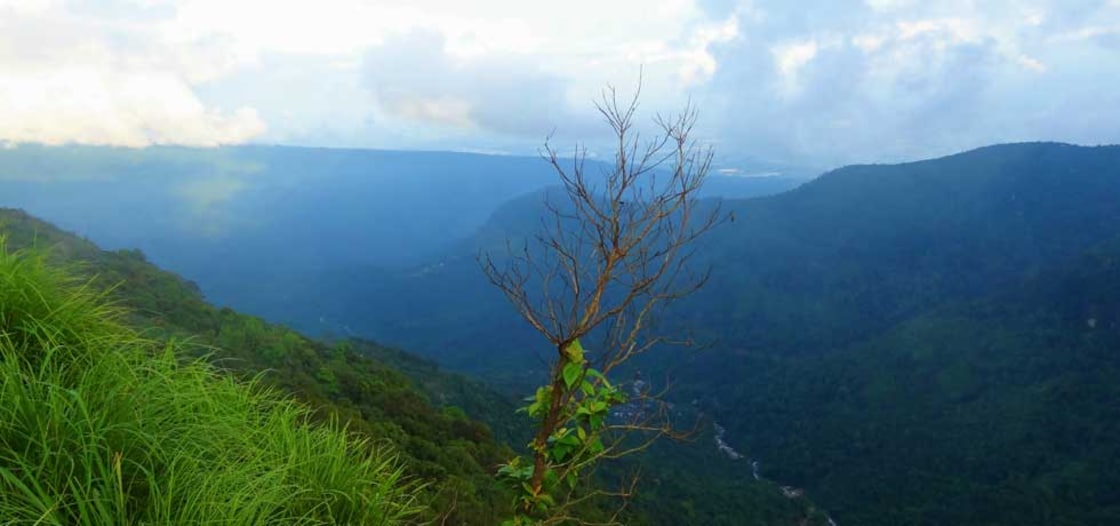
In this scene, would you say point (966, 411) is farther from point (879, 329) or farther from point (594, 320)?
point (594, 320)

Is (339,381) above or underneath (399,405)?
above

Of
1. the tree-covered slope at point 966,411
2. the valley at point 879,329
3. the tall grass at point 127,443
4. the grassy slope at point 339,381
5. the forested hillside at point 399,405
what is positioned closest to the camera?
the tall grass at point 127,443

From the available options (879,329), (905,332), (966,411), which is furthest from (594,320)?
(879,329)

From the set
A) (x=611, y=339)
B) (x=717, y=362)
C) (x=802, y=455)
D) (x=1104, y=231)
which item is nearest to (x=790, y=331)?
(x=717, y=362)

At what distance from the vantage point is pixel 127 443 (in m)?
2.31

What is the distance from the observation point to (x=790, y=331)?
121938 millimetres

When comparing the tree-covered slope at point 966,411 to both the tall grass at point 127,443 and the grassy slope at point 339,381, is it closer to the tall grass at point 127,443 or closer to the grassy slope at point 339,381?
Result: the grassy slope at point 339,381

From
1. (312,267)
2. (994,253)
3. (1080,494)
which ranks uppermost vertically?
(994,253)

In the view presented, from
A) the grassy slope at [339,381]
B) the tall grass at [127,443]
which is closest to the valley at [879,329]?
the tall grass at [127,443]

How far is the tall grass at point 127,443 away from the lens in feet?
6.68

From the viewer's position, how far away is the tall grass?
6.68 feet

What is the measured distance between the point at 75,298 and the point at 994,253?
165 meters

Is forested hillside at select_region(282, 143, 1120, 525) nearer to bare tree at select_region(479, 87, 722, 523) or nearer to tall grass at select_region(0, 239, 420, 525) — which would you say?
bare tree at select_region(479, 87, 722, 523)

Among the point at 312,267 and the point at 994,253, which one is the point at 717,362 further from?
the point at 312,267
